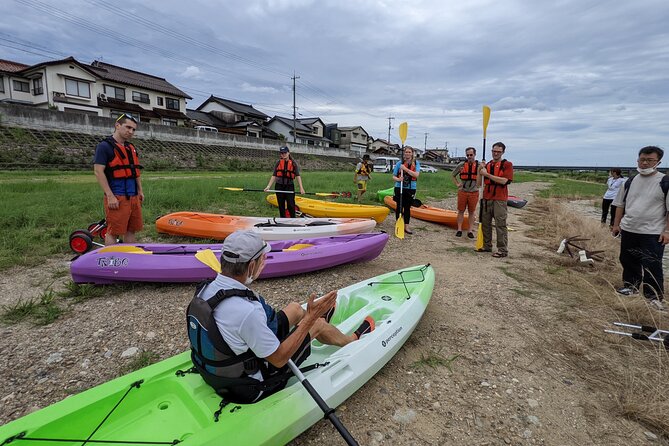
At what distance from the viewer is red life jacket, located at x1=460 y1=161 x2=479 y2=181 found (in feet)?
22.6

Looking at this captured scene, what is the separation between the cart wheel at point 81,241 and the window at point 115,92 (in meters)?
31.2

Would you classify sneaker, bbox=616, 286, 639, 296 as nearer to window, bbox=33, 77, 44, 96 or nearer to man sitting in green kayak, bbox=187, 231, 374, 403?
man sitting in green kayak, bbox=187, 231, 374, 403

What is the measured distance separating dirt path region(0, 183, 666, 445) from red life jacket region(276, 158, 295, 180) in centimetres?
260

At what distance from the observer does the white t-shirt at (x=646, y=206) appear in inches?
156

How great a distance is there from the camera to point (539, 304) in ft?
13.9

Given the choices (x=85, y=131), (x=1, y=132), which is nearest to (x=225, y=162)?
(x=85, y=131)

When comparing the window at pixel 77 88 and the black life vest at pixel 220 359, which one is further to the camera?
the window at pixel 77 88

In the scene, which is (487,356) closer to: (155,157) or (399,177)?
(399,177)

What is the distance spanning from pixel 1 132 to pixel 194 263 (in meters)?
17.8

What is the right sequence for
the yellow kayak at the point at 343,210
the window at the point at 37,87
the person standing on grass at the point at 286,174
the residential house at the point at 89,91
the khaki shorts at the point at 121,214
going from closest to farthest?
the khaki shorts at the point at 121,214 → the person standing on grass at the point at 286,174 → the yellow kayak at the point at 343,210 → the residential house at the point at 89,91 → the window at the point at 37,87

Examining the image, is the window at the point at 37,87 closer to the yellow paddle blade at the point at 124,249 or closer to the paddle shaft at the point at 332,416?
the yellow paddle blade at the point at 124,249

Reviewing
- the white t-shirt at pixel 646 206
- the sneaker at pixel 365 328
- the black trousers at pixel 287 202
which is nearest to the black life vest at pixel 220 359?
the sneaker at pixel 365 328

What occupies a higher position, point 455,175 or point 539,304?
point 455,175

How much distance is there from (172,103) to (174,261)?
3572 centimetres
